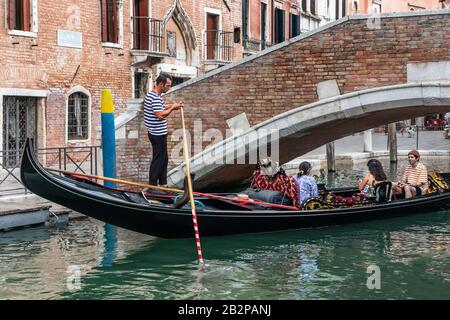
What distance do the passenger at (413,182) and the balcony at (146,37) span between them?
195 inches

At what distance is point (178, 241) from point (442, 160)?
877 centimetres

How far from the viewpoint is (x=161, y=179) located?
21.1 ft

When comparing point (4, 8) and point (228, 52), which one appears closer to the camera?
point (4, 8)

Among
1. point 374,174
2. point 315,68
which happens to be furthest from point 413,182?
point 315,68

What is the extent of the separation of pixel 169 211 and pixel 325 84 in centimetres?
225

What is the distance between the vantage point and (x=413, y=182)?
7.33 metres

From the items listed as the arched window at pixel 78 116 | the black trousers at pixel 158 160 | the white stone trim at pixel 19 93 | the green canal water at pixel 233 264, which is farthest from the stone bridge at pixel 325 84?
the arched window at pixel 78 116

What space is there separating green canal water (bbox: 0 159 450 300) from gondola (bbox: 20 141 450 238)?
0.29 ft

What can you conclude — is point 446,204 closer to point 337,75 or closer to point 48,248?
point 337,75

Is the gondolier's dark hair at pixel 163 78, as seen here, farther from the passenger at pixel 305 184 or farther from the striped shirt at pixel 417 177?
the striped shirt at pixel 417 177

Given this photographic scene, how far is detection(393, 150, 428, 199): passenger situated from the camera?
23.7 ft

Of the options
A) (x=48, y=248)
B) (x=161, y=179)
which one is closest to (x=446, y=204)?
(x=161, y=179)

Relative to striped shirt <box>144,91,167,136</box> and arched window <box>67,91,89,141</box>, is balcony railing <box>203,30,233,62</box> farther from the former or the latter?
striped shirt <box>144,91,167,136</box>

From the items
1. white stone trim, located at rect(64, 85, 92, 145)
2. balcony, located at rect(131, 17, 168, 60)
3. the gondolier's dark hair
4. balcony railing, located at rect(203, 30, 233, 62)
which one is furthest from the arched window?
the gondolier's dark hair
